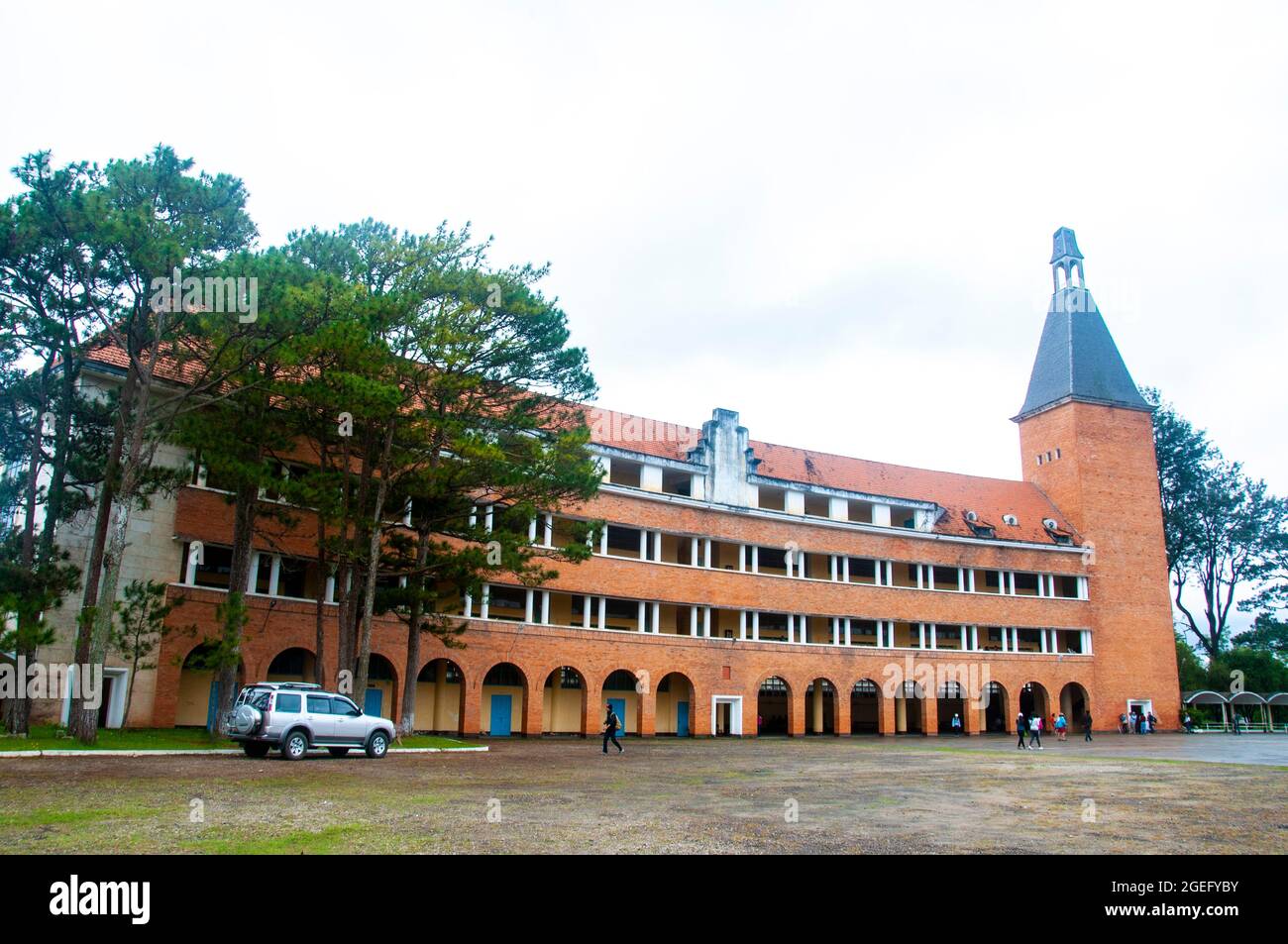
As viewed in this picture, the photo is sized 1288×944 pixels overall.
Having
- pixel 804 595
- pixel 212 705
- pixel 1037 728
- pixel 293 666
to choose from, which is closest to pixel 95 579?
pixel 212 705

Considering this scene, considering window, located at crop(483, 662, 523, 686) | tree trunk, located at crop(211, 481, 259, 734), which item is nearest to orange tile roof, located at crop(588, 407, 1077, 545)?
window, located at crop(483, 662, 523, 686)

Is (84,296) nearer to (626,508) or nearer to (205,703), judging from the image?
(205,703)

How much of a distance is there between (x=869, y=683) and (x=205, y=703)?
31.7 metres

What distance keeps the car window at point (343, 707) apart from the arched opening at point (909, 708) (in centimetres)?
3108

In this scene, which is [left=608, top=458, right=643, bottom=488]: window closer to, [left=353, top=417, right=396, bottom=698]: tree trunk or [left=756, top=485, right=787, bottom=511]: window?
[left=756, top=485, right=787, bottom=511]: window

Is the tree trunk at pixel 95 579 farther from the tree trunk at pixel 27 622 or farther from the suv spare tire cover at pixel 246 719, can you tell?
the suv spare tire cover at pixel 246 719

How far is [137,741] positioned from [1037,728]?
28562 millimetres

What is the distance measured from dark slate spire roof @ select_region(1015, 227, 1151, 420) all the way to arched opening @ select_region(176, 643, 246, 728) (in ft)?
143

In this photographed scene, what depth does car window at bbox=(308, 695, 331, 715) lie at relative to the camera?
2128cm

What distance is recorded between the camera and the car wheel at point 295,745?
67.6 feet

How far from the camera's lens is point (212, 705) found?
2847 cm

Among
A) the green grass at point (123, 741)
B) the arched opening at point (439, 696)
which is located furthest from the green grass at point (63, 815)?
the arched opening at point (439, 696)
